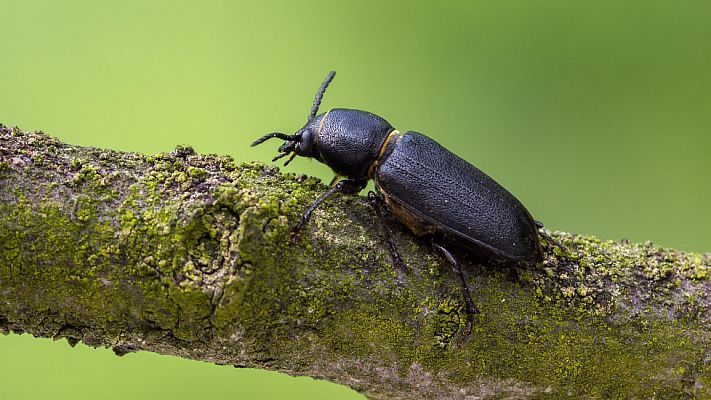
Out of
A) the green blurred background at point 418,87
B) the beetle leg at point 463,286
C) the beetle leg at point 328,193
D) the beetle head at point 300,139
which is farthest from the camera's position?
the green blurred background at point 418,87

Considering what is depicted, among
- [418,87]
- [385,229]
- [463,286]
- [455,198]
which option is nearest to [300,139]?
[455,198]

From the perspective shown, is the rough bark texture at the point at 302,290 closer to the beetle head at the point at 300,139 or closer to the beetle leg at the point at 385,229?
the beetle leg at the point at 385,229

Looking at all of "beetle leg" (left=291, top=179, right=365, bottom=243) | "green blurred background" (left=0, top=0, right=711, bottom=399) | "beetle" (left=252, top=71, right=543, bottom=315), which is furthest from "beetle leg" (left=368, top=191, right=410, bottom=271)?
"green blurred background" (left=0, top=0, right=711, bottom=399)

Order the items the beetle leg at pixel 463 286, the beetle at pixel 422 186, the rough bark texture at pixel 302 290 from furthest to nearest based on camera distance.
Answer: the beetle at pixel 422 186 < the beetle leg at pixel 463 286 < the rough bark texture at pixel 302 290

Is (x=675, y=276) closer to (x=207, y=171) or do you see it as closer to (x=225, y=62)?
(x=207, y=171)

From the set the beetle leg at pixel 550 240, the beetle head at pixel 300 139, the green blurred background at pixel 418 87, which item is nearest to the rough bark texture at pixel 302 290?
the beetle leg at pixel 550 240

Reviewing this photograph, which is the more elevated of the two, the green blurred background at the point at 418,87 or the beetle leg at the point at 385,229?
the green blurred background at the point at 418,87

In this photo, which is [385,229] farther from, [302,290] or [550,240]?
[550,240]
